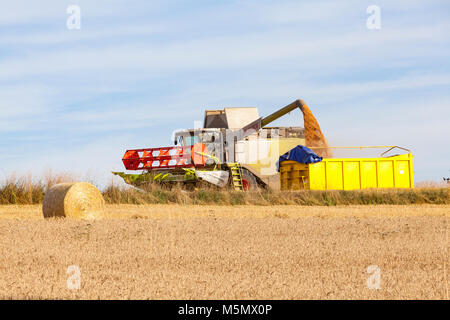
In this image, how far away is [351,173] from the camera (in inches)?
839

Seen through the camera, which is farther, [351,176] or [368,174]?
[368,174]

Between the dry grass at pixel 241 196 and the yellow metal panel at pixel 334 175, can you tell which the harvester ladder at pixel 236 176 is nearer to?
the dry grass at pixel 241 196

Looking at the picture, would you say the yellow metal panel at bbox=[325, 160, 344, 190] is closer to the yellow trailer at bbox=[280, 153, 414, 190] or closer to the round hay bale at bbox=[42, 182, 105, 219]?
the yellow trailer at bbox=[280, 153, 414, 190]

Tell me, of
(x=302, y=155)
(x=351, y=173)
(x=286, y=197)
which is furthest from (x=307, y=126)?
(x=286, y=197)

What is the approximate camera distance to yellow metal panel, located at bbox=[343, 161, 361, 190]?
21.2 m

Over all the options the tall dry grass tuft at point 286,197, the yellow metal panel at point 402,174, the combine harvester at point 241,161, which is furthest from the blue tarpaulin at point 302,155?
the yellow metal panel at point 402,174

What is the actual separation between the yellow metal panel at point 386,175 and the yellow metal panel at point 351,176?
86 centimetres

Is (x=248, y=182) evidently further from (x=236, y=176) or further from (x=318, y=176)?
(x=318, y=176)

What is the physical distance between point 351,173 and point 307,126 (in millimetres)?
3464

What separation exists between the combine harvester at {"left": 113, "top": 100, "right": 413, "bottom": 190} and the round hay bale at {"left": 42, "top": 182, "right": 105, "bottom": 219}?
25.9 ft

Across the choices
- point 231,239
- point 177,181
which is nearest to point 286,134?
point 177,181

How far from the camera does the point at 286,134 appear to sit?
23703mm
